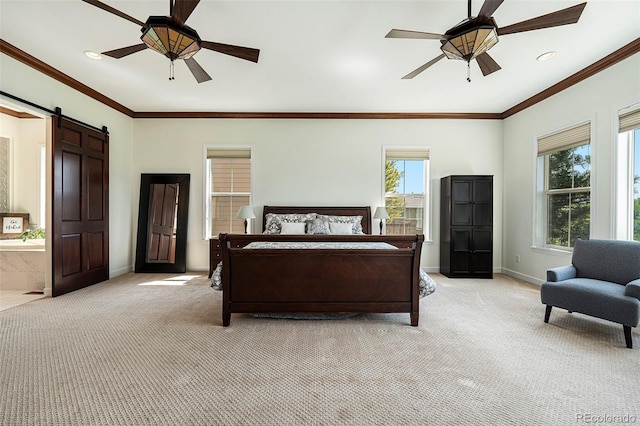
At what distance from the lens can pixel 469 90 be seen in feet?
14.8

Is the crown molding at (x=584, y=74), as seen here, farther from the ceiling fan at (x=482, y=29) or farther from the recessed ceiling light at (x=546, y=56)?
the ceiling fan at (x=482, y=29)

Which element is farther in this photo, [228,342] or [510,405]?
[228,342]

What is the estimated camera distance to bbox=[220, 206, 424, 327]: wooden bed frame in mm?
2932

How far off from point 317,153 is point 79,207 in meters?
3.83

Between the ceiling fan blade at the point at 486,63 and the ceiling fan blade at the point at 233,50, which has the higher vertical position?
the ceiling fan blade at the point at 486,63

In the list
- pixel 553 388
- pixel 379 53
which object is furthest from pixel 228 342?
pixel 379 53

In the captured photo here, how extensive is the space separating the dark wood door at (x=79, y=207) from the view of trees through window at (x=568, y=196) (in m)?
6.98

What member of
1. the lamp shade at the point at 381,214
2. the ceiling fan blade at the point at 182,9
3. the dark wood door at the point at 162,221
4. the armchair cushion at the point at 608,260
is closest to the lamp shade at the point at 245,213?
the dark wood door at the point at 162,221

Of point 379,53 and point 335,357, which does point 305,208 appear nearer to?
point 379,53

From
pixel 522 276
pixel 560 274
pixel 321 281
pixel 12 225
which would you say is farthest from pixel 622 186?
pixel 12 225

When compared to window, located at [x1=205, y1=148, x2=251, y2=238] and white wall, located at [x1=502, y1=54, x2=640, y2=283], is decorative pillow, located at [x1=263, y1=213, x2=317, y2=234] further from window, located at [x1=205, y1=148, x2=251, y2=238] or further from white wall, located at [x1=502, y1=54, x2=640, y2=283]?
white wall, located at [x1=502, y1=54, x2=640, y2=283]

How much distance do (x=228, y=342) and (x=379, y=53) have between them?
3.39 metres

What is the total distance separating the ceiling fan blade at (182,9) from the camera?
2086 mm

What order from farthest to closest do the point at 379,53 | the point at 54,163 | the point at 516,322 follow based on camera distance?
the point at 54,163, the point at 379,53, the point at 516,322
